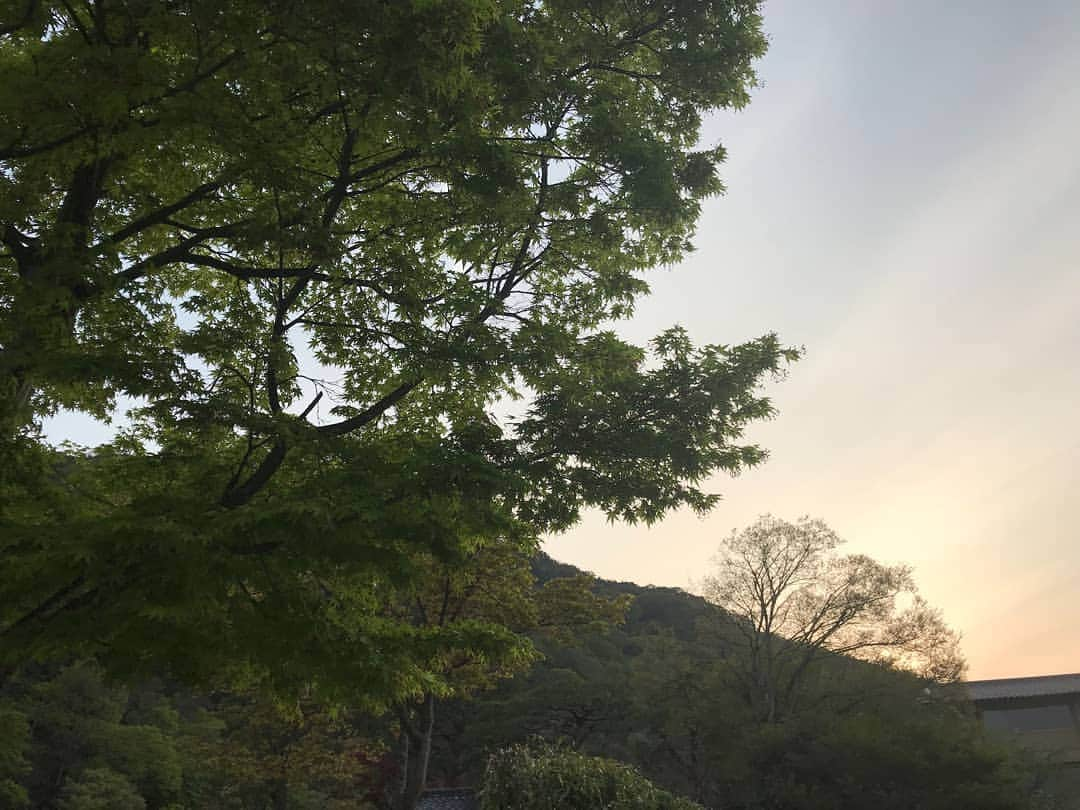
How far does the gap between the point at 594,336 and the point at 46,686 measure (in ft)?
96.6

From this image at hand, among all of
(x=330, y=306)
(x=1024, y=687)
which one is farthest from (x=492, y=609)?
(x=1024, y=687)

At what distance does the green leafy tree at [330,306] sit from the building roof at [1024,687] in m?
35.2

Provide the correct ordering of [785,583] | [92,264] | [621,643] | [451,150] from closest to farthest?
[92,264] < [451,150] < [785,583] < [621,643]

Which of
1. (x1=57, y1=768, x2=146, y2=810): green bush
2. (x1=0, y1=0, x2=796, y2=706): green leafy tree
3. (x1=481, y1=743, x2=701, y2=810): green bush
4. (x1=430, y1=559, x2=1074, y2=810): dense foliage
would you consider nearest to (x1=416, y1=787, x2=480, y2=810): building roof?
(x1=430, y1=559, x2=1074, y2=810): dense foliage

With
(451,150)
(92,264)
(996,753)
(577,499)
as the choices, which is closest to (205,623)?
(92,264)

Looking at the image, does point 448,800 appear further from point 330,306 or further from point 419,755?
point 330,306

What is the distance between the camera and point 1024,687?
39.2 meters

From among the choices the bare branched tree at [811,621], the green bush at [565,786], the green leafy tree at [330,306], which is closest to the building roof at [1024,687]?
the bare branched tree at [811,621]

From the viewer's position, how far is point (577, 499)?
32.0 ft

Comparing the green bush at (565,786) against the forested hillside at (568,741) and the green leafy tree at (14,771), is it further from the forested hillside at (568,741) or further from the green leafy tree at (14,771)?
the green leafy tree at (14,771)

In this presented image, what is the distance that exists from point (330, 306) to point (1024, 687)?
1723 inches

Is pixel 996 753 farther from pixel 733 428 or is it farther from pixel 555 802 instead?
pixel 733 428

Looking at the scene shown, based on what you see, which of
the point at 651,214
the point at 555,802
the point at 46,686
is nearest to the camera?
the point at 651,214

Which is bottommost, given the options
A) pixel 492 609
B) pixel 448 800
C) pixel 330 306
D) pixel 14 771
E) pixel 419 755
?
pixel 448 800
